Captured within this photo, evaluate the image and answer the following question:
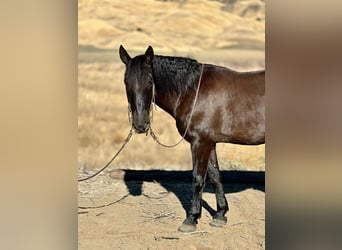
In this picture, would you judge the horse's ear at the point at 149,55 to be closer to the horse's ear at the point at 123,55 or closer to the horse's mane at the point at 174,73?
the horse's mane at the point at 174,73

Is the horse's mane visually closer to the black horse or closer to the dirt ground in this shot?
the black horse

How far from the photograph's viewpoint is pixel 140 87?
430cm

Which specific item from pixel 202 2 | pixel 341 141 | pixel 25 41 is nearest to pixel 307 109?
pixel 341 141

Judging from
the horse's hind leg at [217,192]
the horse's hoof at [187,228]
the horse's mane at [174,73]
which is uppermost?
the horse's mane at [174,73]

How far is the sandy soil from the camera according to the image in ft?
14.6

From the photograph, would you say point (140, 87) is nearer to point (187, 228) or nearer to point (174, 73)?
point (174, 73)

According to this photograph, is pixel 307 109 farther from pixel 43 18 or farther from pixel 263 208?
pixel 43 18

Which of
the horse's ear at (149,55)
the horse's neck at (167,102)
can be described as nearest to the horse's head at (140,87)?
the horse's ear at (149,55)

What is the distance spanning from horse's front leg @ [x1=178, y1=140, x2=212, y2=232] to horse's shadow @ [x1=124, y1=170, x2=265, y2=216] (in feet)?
0.35

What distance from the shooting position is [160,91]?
4.42m

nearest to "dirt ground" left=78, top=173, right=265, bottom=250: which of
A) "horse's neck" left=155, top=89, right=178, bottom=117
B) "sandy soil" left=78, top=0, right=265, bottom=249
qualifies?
"sandy soil" left=78, top=0, right=265, bottom=249

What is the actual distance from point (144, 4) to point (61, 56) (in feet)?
2.53

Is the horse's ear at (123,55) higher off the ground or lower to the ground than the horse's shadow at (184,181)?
higher

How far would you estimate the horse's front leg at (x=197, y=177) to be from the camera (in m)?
4.43
